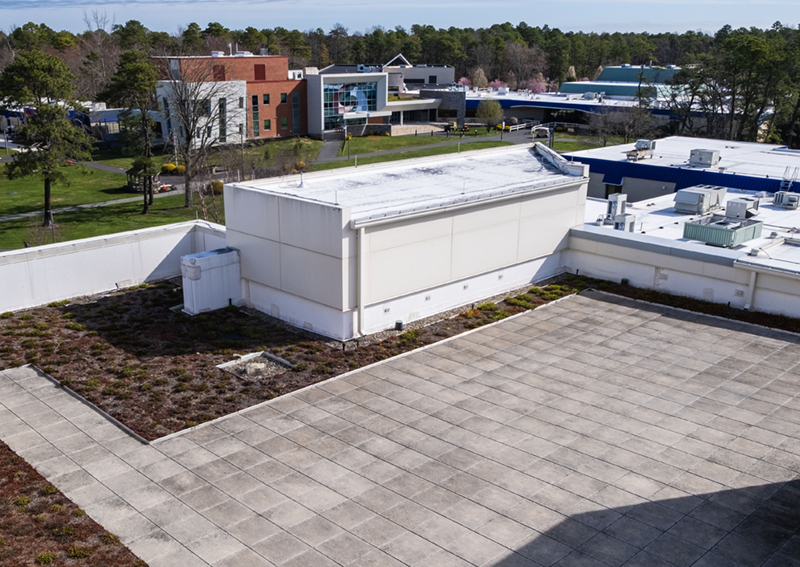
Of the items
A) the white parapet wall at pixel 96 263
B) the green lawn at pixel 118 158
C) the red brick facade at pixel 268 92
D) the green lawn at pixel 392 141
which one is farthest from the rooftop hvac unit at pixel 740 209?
the red brick facade at pixel 268 92

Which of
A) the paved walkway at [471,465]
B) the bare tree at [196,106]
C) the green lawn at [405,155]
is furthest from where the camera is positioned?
the green lawn at [405,155]

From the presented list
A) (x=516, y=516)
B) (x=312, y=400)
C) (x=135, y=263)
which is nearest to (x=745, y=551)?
(x=516, y=516)

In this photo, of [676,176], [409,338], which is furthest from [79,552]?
[676,176]

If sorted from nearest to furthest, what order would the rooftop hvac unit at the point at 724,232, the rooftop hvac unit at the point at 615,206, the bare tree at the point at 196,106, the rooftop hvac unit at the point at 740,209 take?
the rooftop hvac unit at the point at 724,232, the rooftop hvac unit at the point at 740,209, the rooftop hvac unit at the point at 615,206, the bare tree at the point at 196,106

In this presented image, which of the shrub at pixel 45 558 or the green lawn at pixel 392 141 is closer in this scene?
the shrub at pixel 45 558

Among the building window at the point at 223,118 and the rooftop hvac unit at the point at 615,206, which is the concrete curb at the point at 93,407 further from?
Answer: the building window at the point at 223,118

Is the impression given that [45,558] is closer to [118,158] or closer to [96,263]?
[96,263]

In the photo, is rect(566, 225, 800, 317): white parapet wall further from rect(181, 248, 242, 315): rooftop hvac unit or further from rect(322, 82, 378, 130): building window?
rect(322, 82, 378, 130): building window
